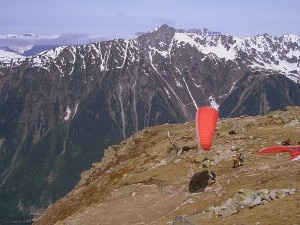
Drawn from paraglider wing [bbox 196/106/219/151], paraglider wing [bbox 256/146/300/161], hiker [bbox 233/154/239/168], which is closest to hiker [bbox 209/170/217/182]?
hiker [bbox 233/154/239/168]

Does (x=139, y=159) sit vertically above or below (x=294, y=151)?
below

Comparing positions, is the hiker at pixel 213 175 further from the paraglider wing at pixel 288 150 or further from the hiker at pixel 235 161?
the paraglider wing at pixel 288 150

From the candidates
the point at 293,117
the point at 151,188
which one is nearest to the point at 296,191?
the point at 151,188

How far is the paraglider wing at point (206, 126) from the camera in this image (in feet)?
125

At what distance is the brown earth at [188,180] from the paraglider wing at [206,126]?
15.5 ft

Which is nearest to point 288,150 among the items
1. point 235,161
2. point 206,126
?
point 235,161

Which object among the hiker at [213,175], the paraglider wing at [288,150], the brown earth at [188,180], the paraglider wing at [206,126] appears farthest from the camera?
the hiker at [213,175]

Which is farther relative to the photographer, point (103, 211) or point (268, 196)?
point (103, 211)

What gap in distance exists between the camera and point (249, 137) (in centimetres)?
5491

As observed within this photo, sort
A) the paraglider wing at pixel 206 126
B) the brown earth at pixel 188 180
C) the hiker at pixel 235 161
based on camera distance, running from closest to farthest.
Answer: the brown earth at pixel 188 180 → the paraglider wing at pixel 206 126 → the hiker at pixel 235 161

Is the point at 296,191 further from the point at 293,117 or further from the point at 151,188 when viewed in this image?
the point at 293,117

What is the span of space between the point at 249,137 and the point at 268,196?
925 inches

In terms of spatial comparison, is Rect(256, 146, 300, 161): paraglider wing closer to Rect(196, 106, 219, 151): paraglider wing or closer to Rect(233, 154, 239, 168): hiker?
Rect(233, 154, 239, 168): hiker

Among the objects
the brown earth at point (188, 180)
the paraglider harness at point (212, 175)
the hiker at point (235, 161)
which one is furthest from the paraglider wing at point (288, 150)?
the paraglider harness at point (212, 175)
